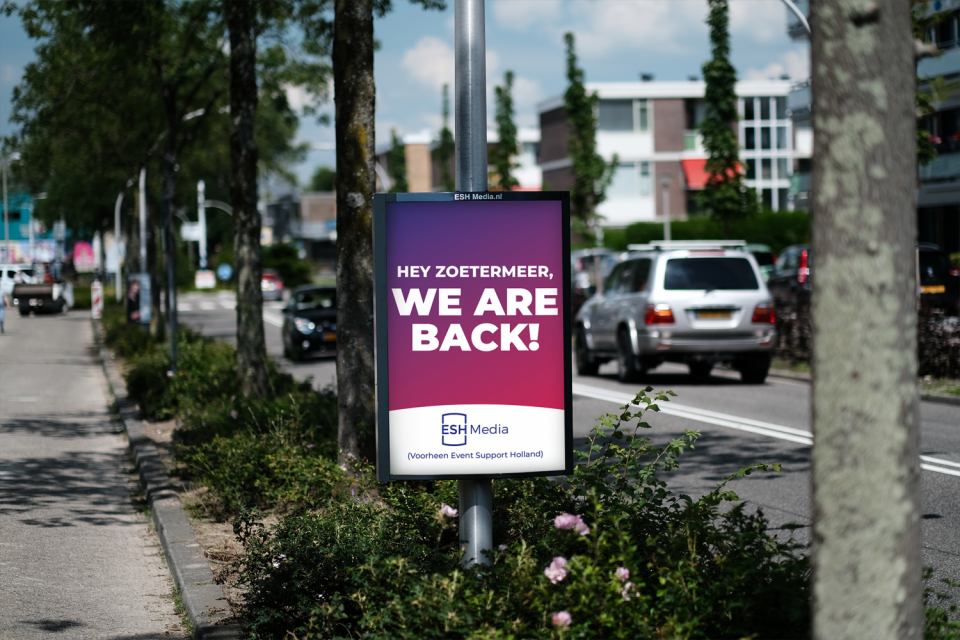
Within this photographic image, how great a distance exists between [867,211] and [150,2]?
51.4 feet

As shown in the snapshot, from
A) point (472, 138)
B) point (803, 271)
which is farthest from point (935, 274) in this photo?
point (472, 138)

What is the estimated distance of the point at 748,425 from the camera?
41.1 feet

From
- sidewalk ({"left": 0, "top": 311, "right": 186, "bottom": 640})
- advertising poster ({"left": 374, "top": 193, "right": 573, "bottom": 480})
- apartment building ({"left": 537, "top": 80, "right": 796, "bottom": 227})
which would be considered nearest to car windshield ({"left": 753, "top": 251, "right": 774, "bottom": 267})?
sidewalk ({"left": 0, "top": 311, "right": 186, "bottom": 640})

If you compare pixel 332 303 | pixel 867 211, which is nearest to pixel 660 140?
pixel 332 303

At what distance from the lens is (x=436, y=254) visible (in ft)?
14.6

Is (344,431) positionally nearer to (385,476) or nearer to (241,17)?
(385,476)

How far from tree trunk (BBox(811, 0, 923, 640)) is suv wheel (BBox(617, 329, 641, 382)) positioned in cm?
1482

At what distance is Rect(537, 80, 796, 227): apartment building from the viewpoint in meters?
69.2

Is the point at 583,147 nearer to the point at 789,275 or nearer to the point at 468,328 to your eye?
the point at 789,275

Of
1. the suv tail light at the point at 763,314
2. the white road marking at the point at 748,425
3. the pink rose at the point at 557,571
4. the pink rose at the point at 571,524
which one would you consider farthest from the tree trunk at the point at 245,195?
the pink rose at the point at 557,571

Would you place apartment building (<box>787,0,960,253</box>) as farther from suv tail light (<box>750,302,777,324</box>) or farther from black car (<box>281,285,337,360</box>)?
suv tail light (<box>750,302,777,324</box>)

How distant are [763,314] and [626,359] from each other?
217cm

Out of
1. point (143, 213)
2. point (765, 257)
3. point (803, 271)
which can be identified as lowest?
point (803, 271)

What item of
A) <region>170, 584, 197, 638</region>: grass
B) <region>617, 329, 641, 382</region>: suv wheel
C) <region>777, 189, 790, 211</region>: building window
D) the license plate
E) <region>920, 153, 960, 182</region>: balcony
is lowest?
<region>170, 584, 197, 638</region>: grass
